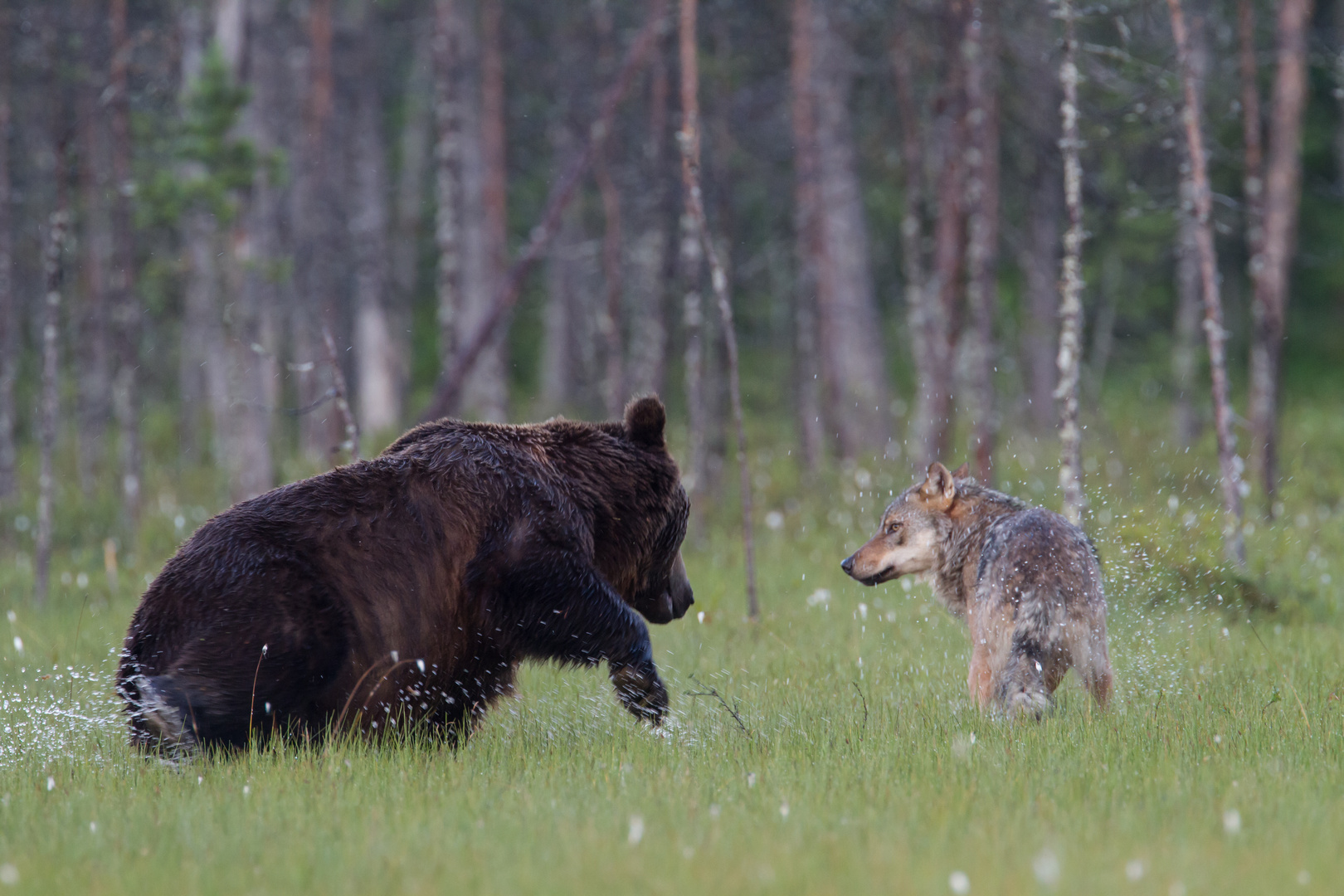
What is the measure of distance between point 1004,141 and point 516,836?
17.4m

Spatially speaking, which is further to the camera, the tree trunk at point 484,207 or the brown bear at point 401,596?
the tree trunk at point 484,207

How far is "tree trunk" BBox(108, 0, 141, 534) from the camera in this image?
13477 millimetres

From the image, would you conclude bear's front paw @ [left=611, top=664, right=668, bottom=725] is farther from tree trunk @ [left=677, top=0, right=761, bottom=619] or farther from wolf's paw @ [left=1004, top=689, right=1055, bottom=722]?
tree trunk @ [left=677, top=0, right=761, bottom=619]

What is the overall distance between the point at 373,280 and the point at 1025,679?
1968cm

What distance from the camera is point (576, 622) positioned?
19.0 ft

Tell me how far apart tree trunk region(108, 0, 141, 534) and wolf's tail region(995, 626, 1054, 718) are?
9894mm

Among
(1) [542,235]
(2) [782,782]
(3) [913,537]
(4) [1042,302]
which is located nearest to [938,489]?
(3) [913,537]

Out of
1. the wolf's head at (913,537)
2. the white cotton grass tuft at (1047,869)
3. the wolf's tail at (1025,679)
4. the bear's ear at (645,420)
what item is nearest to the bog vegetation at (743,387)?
the white cotton grass tuft at (1047,869)

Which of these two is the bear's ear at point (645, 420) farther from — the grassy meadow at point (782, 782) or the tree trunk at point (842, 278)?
the tree trunk at point (842, 278)

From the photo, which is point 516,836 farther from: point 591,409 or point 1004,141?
point 591,409

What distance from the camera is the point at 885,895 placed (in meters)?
3.47

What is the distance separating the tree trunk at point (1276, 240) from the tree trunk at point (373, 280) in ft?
45.9

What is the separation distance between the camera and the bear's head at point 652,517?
21.7 feet

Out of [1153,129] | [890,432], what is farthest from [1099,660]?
[890,432]
